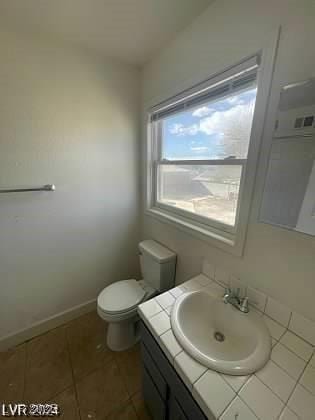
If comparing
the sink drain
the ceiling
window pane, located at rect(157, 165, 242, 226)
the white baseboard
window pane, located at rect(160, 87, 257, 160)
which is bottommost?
the white baseboard

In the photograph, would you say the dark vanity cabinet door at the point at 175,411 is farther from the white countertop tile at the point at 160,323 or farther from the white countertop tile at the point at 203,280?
the white countertop tile at the point at 203,280

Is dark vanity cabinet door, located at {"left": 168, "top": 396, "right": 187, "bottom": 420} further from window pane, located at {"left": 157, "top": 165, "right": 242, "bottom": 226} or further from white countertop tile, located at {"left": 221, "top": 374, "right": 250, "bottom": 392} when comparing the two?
window pane, located at {"left": 157, "top": 165, "right": 242, "bottom": 226}

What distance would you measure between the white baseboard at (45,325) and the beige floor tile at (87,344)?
60 millimetres

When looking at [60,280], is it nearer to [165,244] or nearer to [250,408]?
[165,244]

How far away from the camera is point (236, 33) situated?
2.76 ft

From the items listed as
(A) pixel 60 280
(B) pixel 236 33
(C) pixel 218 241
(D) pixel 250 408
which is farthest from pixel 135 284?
(B) pixel 236 33

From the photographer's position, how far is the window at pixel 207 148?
3.11ft

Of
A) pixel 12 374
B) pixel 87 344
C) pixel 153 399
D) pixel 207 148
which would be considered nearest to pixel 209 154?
pixel 207 148

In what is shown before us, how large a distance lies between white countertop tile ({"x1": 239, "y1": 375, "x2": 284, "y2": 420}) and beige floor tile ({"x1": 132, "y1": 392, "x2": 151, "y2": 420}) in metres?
0.85

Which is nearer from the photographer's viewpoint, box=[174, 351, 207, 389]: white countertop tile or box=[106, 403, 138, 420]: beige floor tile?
box=[174, 351, 207, 389]: white countertop tile

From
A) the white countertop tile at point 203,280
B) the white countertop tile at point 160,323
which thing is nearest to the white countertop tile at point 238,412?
the white countertop tile at point 160,323

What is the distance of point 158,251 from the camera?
4.88 ft

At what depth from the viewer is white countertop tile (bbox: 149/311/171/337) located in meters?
0.79

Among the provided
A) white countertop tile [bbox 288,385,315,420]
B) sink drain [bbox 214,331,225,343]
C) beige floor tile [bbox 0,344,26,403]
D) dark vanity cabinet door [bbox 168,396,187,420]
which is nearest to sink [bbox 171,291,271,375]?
sink drain [bbox 214,331,225,343]
